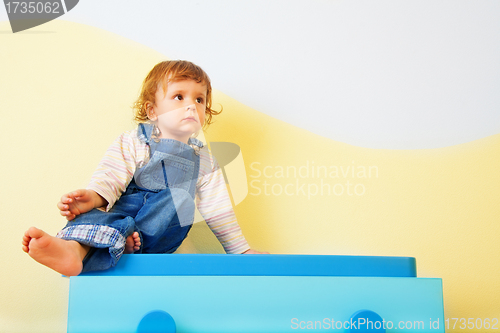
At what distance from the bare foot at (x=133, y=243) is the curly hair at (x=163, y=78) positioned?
366 millimetres

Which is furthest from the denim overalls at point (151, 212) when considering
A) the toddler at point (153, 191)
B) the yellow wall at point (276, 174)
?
the yellow wall at point (276, 174)

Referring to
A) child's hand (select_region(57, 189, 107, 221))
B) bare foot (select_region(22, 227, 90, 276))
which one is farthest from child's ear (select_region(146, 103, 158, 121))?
bare foot (select_region(22, 227, 90, 276))

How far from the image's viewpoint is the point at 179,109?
37.0 inches

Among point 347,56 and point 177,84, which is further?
point 347,56

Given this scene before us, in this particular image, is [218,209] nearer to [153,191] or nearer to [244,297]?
[153,191]

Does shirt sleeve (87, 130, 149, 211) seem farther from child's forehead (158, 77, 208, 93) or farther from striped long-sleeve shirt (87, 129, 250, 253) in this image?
child's forehead (158, 77, 208, 93)

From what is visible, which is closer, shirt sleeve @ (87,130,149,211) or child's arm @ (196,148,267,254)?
shirt sleeve @ (87,130,149,211)

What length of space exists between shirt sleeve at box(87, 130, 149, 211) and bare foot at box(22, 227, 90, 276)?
0.16 metres

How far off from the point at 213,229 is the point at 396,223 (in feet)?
1.53

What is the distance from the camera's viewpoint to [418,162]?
1.07 m

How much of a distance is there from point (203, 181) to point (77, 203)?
313 millimetres

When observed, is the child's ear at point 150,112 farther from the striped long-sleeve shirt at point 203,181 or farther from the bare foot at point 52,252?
the bare foot at point 52,252

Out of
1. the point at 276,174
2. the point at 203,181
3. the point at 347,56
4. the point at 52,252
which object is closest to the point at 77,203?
the point at 52,252

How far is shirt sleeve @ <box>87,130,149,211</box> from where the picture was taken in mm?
791
